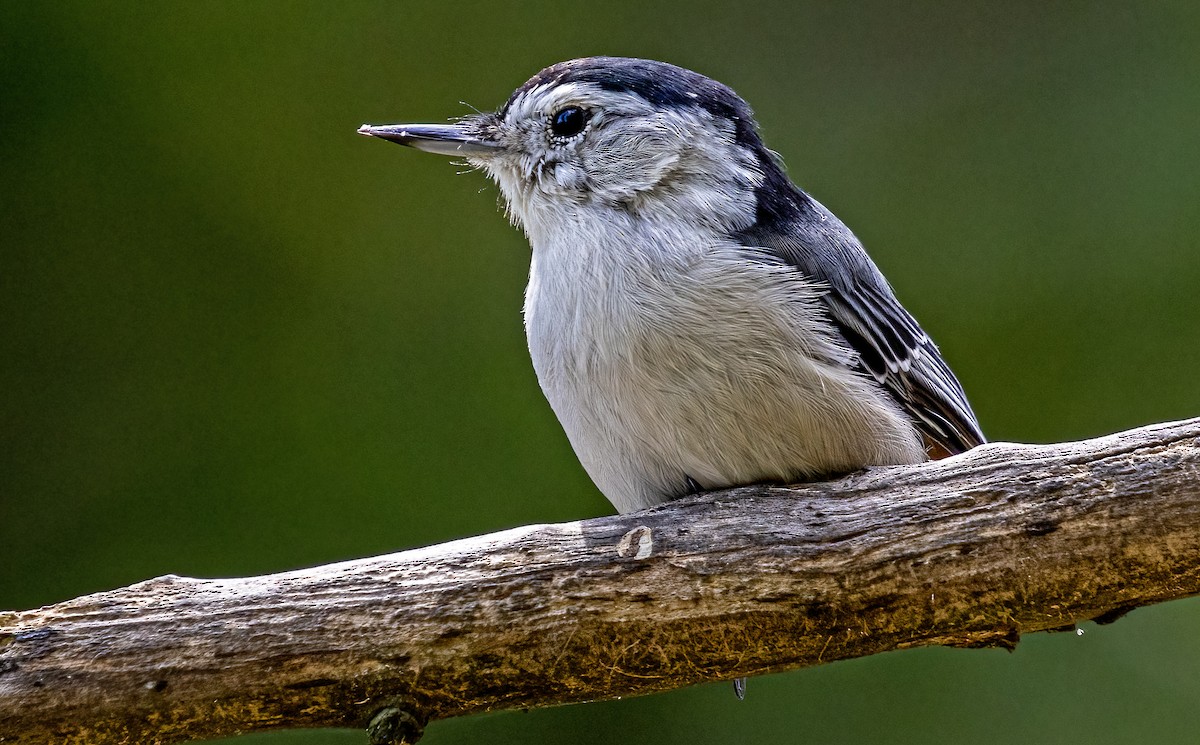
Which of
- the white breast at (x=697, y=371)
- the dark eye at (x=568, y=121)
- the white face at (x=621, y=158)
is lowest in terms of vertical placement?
the white breast at (x=697, y=371)

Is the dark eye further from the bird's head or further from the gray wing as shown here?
the gray wing

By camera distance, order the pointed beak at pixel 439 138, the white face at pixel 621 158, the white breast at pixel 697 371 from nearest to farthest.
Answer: the white breast at pixel 697 371, the white face at pixel 621 158, the pointed beak at pixel 439 138

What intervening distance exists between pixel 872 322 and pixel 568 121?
0.66 m

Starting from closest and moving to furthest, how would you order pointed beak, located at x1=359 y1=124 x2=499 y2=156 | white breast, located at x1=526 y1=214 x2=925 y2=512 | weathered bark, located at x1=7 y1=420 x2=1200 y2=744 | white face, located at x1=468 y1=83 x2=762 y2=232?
weathered bark, located at x1=7 y1=420 x2=1200 y2=744 < white breast, located at x1=526 y1=214 x2=925 y2=512 < white face, located at x1=468 y1=83 x2=762 y2=232 < pointed beak, located at x1=359 y1=124 x2=499 y2=156

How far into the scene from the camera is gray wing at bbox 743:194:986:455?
192 cm

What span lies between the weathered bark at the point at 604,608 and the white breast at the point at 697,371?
0.21m

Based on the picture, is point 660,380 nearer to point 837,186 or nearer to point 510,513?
point 510,513

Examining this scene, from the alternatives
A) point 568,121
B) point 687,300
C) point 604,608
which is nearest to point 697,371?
point 687,300

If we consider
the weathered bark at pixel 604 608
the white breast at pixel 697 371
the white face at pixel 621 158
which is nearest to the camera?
the weathered bark at pixel 604 608

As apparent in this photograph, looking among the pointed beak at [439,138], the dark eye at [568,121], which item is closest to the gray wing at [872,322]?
the dark eye at [568,121]

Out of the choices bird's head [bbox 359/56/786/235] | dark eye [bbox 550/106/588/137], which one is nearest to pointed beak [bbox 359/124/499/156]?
bird's head [bbox 359/56/786/235]

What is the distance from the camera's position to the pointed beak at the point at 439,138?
2047 millimetres

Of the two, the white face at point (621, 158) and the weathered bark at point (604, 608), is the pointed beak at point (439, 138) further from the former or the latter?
the weathered bark at point (604, 608)

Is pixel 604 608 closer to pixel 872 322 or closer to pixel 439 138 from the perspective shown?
pixel 872 322
